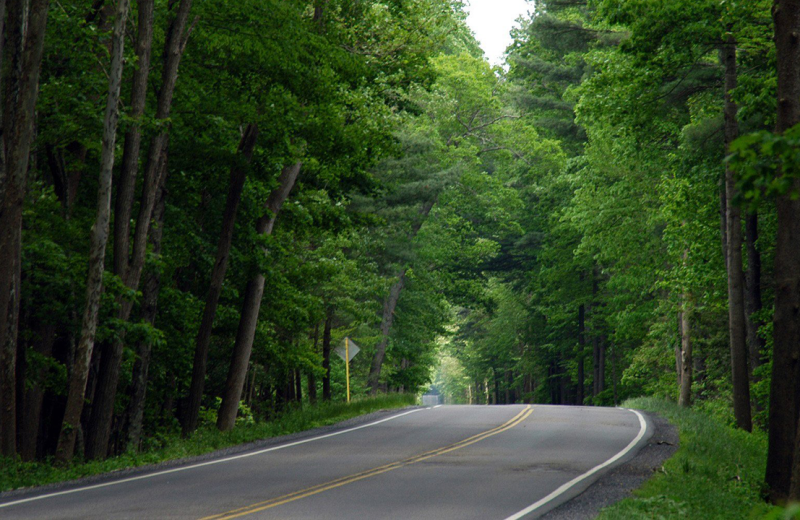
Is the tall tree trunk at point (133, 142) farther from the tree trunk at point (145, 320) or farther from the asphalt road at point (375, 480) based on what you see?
the asphalt road at point (375, 480)

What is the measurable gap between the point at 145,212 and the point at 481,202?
26.0m

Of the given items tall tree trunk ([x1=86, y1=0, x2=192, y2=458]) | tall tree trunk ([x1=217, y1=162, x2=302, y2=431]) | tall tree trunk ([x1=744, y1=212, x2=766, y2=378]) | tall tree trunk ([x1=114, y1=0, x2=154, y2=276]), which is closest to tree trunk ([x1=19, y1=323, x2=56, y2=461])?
tall tree trunk ([x1=86, y1=0, x2=192, y2=458])

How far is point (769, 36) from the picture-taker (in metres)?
18.0

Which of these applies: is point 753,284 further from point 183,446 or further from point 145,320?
point 145,320

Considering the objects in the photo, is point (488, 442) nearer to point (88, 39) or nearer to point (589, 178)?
point (88, 39)

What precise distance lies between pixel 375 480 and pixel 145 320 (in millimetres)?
7627

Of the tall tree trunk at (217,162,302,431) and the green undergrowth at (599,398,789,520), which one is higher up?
the tall tree trunk at (217,162,302,431)

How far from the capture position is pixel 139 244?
16188 millimetres

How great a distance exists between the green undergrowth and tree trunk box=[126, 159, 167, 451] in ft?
35.9

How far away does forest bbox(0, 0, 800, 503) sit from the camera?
14.0 metres

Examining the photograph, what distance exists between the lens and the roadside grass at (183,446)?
1263 cm

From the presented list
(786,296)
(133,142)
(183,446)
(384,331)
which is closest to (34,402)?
(183,446)

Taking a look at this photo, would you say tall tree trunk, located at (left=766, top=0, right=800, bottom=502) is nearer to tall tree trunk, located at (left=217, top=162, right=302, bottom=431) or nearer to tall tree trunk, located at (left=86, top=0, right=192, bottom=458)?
tall tree trunk, located at (left=86, top=0, right=192, bottom=458)

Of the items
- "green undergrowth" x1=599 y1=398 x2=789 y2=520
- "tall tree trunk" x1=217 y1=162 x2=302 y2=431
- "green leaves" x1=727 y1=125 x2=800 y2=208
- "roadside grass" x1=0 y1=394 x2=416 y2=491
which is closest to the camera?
"green leaves" x1=727 y1=125 x2=800 y2=208
